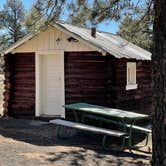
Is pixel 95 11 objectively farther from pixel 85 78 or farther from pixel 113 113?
pixel 85 78

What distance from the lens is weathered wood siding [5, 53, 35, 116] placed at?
16.9m

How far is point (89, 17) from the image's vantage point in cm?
1051

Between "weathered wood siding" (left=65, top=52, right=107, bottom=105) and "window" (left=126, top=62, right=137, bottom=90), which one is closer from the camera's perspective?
"weathered wood siding" (left=65, top=52, right=107, bottom=105)

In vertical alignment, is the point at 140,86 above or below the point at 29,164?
above

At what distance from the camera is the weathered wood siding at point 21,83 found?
16.9 meters

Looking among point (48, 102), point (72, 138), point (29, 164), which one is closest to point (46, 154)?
point (29, 164)

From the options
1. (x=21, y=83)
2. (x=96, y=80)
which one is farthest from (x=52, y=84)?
(x=96, y=80)

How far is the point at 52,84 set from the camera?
54.8 feet

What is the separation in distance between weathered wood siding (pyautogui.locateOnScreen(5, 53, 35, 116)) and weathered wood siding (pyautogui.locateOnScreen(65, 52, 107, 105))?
1.45 m

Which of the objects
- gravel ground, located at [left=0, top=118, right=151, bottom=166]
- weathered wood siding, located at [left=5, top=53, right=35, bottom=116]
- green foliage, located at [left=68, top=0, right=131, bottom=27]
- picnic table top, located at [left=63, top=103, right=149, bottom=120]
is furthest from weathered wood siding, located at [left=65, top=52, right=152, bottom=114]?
green foliage, located at [left=68, top=0, right=131, bottom=27]

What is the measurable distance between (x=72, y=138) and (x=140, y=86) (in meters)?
5.95

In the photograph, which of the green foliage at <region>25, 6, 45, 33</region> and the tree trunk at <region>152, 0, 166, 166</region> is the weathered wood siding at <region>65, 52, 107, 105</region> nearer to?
the green foliage at <region>25, 6, 45, 33</region>

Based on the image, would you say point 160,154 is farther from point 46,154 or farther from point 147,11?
point 46,154

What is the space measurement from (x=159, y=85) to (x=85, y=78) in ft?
29.3
